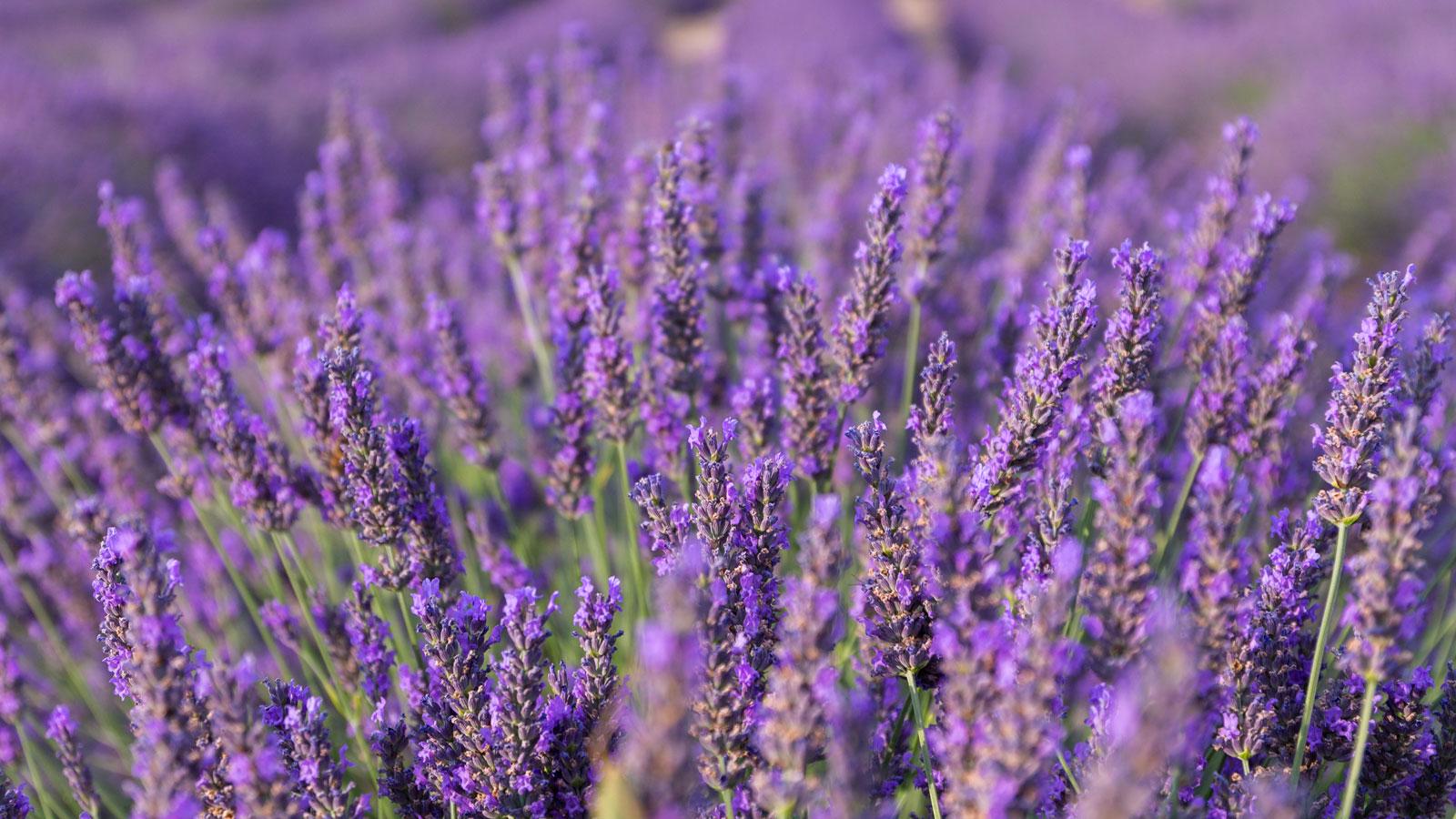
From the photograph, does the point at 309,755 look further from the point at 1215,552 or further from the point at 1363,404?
the point at 1363,404

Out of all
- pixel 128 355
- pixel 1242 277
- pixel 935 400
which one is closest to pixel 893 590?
pixel 935 400

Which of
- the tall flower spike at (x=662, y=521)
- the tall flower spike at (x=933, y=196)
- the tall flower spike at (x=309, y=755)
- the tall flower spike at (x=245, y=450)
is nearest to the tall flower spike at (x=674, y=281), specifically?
the tall flower spike at (x=662, y=521)

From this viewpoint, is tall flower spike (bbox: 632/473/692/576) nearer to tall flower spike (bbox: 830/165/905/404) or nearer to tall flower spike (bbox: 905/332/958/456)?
tall flower spike (bbox: 905/332/958/456)

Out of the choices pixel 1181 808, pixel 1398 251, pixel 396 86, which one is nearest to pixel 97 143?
pixel 396 86

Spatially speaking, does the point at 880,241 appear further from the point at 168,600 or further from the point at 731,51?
→ the point at 731,51

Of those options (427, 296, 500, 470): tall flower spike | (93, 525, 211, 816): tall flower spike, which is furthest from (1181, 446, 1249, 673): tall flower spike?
(427, 296, 500, 470): tall flower spike
